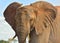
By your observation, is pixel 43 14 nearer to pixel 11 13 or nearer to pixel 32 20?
pixel 32 20

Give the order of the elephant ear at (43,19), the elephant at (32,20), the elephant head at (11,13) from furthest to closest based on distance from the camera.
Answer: the elephant head at (11,13)
the elephant ear at (43,19)
the elephant at (32,20)

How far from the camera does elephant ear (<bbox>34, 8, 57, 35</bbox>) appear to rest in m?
2.49

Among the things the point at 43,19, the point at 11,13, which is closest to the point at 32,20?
the point at 43,19

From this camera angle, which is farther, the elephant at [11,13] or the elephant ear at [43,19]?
the elephant at [11,13]

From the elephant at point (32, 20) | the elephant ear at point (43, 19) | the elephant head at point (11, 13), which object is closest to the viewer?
the elephant at point (32, 20)

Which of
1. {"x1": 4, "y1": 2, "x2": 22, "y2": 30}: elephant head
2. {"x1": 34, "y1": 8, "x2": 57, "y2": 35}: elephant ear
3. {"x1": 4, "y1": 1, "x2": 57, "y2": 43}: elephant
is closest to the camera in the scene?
{"x1": 4, "y1": 1, "x2": 57, "y2": 43}: elephant

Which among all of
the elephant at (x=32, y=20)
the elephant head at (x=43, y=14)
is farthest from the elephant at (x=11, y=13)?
the elephant head at (x=43, y=14)

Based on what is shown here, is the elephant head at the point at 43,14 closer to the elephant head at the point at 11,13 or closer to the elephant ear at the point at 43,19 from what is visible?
the elephant ear at the point at 43,19

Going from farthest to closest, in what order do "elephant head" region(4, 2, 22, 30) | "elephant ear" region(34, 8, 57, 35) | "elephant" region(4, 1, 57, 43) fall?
"elephant head" region(4, 2, 22, 30), "elephant ear" region(34, 8, 57, 35), "elephant" region(4, 1, 57, 43)

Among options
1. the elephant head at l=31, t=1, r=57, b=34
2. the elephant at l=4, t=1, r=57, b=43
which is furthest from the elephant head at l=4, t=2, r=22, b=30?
the elephant head at l=31, t=1, r=57, b=34

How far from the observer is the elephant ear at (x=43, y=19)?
2486mm

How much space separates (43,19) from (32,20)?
0.14m

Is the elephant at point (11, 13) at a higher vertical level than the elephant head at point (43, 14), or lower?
lower

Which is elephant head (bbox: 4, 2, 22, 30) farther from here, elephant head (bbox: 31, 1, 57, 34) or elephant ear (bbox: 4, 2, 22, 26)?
elephant head (bbox: 31, 1, 57, 34)
